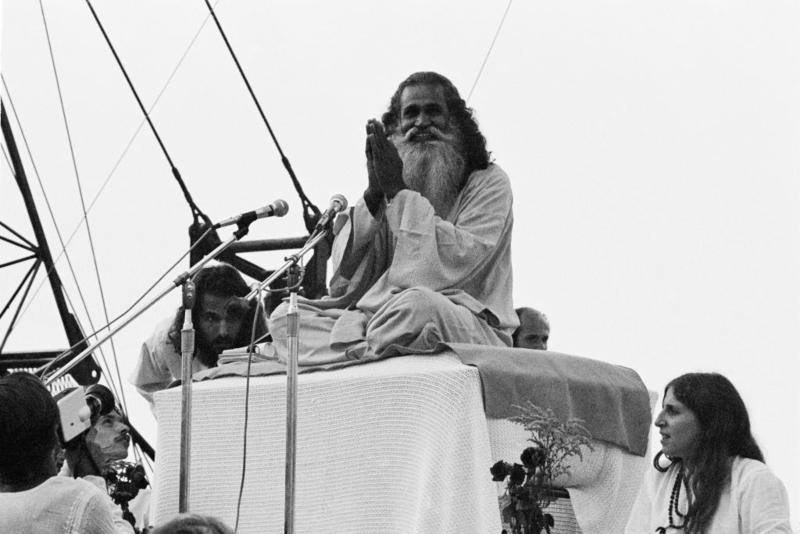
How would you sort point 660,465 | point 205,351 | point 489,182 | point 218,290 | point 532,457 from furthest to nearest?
point 205,351 < point 218,290 < point 489,182 < point 660,465 < point 532,457

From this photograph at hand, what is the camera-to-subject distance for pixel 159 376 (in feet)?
18.8

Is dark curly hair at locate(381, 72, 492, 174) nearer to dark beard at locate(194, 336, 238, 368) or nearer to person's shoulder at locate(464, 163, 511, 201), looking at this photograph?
person's shoulder at locate(464, 163, 511, 201)

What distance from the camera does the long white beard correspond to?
17.2 feet

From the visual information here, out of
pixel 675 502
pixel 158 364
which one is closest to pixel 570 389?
pixel 675 502

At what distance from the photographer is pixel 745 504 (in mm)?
3824

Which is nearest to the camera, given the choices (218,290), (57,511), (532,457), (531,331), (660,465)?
(57,511)

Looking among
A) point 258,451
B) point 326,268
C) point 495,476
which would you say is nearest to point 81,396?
point 258,451

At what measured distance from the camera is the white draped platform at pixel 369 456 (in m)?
3.99

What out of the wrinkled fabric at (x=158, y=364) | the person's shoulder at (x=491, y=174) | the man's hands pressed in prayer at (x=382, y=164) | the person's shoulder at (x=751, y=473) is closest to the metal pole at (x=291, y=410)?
the man's hands pressed in prayer at (x=382, y=164)

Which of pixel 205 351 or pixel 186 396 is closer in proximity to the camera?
pixel 186 396

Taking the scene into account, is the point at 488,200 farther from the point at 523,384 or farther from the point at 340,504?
the point at 340,504

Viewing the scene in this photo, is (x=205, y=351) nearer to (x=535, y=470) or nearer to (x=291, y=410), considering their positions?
(x=291, y=410)

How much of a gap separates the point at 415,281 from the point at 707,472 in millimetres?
1375

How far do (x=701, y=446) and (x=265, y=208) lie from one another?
1.67 meters
